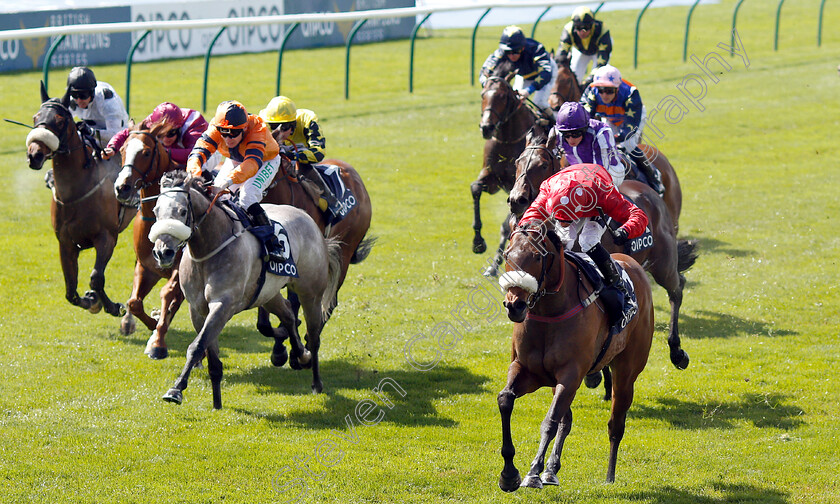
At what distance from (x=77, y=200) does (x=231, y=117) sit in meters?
2.90

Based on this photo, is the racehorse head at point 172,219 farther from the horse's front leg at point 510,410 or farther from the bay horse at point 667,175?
the bay horse at point 667,175

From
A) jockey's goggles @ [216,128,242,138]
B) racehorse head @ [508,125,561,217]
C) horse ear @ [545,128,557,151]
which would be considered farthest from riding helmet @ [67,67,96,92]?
horse ear @ [545,128,557,151]

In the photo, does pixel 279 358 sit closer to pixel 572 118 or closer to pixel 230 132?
pixel 230 132

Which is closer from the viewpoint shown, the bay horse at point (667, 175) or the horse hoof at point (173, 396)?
the horse hoof at point (173, 396)

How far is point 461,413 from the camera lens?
28.1 ft

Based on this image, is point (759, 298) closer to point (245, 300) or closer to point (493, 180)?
point (493, 180)

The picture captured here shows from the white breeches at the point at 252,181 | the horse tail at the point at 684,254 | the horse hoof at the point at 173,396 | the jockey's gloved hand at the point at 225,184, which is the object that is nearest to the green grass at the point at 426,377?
the horse hoof at the point at 173,396

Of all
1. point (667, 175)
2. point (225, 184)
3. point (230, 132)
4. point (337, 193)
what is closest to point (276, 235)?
point (225, 184)

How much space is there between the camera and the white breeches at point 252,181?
8523 millimetres

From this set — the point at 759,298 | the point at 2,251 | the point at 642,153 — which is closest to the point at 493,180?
the point at 642,153

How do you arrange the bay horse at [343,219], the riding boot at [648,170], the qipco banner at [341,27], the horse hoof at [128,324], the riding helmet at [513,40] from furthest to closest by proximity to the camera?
the qipco banner at [341,27], the riding helmet at [513,40], the horse hoof at [128,324], the riding boot at [648,170], the bay horse at [343,219]

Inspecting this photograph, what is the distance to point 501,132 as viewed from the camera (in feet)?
41.2

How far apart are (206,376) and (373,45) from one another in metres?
22.1

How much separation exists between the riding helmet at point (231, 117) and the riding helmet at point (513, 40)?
5643mm
